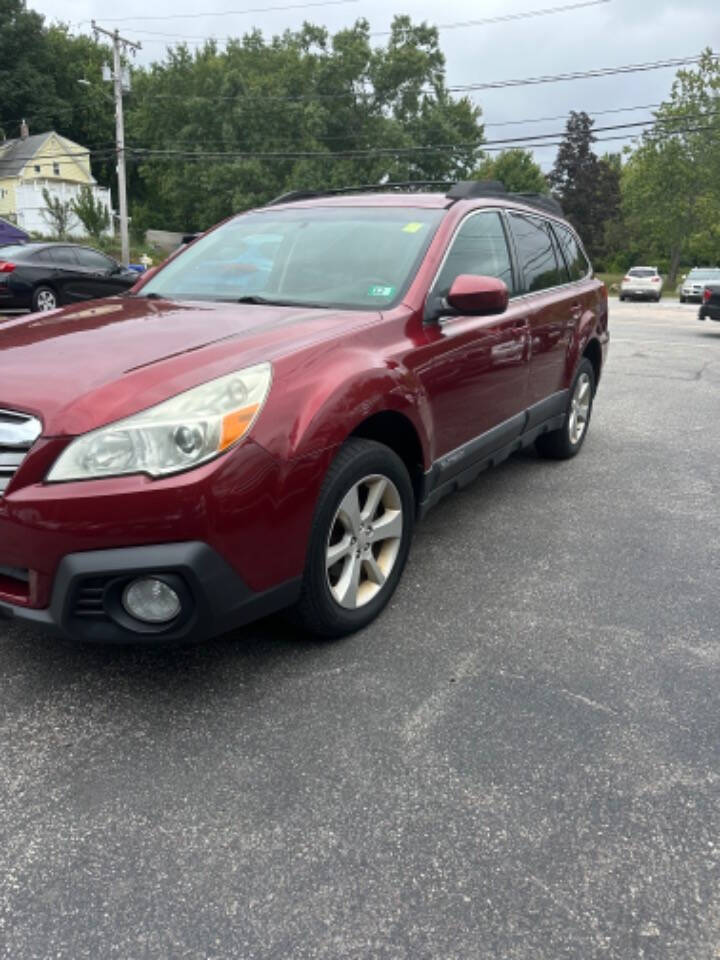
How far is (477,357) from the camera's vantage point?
3514 millimetres

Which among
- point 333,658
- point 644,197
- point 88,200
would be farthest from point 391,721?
point 644,197

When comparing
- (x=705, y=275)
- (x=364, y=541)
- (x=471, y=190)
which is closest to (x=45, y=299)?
(x=471, y=190)

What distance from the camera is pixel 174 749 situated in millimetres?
2211

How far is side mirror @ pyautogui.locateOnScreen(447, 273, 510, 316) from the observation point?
306 centimetres

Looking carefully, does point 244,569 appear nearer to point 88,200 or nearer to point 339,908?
point 339,908

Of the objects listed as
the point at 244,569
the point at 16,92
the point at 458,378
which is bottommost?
the point at 244,569

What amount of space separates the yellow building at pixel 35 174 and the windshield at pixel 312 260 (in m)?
61.5

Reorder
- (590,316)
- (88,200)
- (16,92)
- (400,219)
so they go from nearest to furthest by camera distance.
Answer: (400,219) → (590,316) → (88,200) → (16,92)

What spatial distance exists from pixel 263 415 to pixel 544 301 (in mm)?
2698

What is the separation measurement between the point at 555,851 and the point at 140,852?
101cm

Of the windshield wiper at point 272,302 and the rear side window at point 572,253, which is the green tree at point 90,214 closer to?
the rear side window at point 572,253

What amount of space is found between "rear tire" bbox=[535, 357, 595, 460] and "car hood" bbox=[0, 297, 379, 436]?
2.61 metres

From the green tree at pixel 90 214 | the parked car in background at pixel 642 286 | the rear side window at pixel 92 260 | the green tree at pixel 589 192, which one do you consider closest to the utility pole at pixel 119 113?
the green tree at pixel 90 214

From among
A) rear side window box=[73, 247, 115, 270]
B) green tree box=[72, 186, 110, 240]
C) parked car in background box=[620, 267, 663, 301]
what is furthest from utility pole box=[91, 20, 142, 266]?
parked car in background box=[620, 267, 663, 301]
